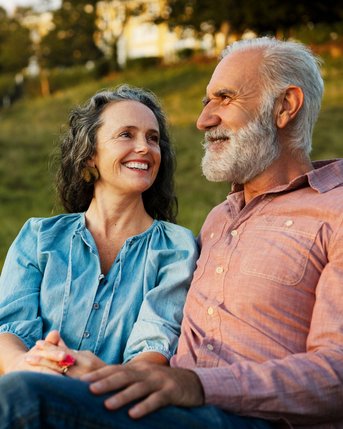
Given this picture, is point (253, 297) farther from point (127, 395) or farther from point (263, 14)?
point (263, 14)

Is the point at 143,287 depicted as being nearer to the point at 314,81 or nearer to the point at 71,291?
the point at 71,291

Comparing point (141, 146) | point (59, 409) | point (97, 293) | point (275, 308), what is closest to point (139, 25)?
point (141, 146)

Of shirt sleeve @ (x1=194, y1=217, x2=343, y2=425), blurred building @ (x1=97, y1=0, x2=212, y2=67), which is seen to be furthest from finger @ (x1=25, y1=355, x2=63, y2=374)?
blurred building @ (x1=97, y1=0, x2=212, y2=67)

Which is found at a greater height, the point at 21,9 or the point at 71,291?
the point at 21,9

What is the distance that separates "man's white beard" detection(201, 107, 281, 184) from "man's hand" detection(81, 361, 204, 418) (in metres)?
1.20

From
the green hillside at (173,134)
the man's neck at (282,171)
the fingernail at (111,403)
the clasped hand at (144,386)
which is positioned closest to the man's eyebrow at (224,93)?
the man's neck at (282,171)

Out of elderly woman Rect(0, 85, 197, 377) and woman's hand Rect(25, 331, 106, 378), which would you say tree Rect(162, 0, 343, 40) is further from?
woman's hand Rect(25, 331, 106, 378)

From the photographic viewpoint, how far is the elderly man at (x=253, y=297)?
225 cm

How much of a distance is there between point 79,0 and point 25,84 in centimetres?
451

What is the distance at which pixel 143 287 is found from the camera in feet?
11.2

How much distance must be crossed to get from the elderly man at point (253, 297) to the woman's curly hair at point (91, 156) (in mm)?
466

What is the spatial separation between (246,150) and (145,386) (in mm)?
1364

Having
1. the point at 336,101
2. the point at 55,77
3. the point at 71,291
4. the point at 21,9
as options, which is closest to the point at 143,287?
the point at 71,291

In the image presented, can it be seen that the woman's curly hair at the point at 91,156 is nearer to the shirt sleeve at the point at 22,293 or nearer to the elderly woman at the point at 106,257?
the elderly woman at the point at 106,257
